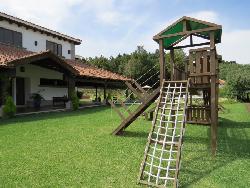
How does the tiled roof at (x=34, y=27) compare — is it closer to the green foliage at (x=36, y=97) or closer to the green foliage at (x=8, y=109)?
the green foliage at (x=36, y=97)

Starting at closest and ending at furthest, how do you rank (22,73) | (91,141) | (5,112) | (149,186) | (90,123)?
(149,186) → (91,141) → (90,123) → (5,112) → (22,73)

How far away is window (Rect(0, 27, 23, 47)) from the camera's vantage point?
851 inches

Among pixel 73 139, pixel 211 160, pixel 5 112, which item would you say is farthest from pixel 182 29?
pixel 5 112

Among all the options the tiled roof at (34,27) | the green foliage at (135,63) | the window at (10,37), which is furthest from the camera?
the green foliage at (135,63)

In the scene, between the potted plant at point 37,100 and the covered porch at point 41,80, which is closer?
the covered porch at point 41,80

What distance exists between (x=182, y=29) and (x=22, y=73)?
1469 cm

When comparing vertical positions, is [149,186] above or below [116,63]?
below

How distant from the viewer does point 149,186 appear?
20.6ft

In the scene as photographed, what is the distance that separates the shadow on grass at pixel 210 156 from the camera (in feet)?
23.1

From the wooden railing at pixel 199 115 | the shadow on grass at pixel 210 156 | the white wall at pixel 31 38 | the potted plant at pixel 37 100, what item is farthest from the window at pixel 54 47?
the shadow on grass at pixel 210 156

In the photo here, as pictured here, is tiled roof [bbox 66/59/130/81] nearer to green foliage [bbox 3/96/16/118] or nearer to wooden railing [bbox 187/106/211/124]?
green foliage [bbox 3/96/16/118]

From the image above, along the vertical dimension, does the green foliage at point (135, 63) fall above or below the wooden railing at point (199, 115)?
above

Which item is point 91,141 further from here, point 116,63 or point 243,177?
point 116,63

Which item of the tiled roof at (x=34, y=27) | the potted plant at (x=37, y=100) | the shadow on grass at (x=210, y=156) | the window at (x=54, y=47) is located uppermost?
the tiled roof at (x=34, y=27)
